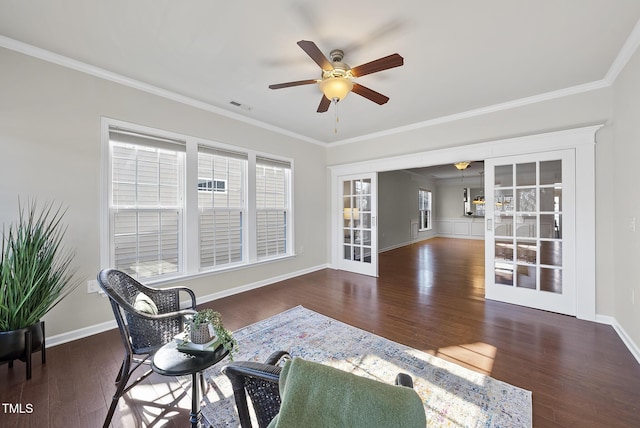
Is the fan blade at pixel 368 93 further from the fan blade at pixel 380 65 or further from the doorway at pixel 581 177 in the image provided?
the doorway at pixel 581 177

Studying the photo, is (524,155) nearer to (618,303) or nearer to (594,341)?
(618,303)

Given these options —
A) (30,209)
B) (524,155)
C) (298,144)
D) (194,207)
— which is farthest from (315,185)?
(30,209)

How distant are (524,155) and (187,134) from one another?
450cm

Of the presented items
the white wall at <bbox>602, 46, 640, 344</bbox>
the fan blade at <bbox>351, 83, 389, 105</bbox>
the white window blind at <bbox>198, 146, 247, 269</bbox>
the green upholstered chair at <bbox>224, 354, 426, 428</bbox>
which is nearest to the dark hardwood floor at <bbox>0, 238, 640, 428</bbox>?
the white wall at <bbox>602, 46, 640, 344</bbox>

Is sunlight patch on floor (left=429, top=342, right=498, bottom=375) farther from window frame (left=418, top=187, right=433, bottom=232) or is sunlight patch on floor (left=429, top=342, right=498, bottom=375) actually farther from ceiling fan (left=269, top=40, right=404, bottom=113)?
window frame (left=418, top=187, right=433, bottom=232)

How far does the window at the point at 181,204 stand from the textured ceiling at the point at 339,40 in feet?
2.58

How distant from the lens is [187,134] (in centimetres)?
343

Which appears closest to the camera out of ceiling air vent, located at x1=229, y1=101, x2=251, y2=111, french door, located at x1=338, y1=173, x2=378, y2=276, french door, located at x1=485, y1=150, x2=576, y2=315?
french door, located at x1=485, y1=150, x2=576, y2=315

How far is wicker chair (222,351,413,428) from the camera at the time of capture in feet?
3.15

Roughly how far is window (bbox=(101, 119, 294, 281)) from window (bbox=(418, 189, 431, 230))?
744cm

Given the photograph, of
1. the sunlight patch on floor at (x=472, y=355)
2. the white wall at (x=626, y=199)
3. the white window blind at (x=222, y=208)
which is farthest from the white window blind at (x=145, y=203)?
the white wall at (x=626, y=199)

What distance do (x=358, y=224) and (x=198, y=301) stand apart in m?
3.18

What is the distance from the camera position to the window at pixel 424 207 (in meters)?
10.3

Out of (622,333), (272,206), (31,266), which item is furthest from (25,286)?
(622,333)
